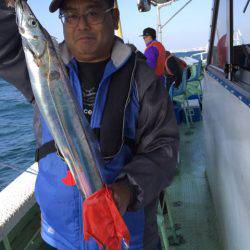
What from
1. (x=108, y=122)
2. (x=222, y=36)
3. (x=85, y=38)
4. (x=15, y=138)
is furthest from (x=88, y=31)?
(x=15, y=138)

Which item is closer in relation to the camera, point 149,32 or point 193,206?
point 193,206

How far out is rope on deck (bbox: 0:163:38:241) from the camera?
8.39ft

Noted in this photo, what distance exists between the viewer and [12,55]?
202 cm

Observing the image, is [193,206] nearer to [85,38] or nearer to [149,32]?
[85,38]

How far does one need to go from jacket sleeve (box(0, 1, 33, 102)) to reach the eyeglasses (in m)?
A: 0.35

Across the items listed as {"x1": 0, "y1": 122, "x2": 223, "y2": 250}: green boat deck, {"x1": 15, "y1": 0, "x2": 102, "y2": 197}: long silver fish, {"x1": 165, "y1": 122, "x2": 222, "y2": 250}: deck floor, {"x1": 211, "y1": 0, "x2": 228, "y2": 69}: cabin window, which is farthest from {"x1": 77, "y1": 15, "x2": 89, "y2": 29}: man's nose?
{"x1": 165, "y1": 122, "x2": 222, "y2": 250}: deck floor

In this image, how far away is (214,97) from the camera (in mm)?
3154

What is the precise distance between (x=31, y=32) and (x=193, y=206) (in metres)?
2.99

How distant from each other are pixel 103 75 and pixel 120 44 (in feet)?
0.65

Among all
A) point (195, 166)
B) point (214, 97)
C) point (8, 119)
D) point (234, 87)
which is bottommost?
point (8, 119)

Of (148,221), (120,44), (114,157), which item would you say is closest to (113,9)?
(120,44)

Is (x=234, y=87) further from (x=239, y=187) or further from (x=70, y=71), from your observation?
(x=70, y=71)

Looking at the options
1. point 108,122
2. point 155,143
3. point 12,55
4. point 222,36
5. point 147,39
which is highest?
point 12,55

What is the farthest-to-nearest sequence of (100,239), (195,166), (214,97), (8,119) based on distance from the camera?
(8,119) < (195,166) < (214,97) < (100,239)
